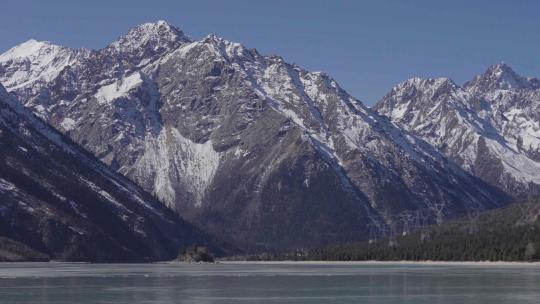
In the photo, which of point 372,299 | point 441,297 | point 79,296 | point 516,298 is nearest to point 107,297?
point 79,296

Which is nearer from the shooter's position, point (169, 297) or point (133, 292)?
point (169, 297)

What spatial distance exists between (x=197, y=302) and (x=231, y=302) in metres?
5.41

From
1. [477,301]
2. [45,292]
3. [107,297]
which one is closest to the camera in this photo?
[477,301]

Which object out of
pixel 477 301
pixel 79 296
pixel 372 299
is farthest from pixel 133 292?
pixel 477 301

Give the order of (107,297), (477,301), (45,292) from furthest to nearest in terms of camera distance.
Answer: (45,292) → (107,297) → (477,301)

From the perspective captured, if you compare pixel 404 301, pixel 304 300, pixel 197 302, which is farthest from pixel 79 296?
pixel 404 301

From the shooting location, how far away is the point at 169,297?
606 ft

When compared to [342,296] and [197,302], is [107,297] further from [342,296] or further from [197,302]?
[342,296]

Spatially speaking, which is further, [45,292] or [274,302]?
[45,292]

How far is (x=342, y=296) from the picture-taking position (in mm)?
187125

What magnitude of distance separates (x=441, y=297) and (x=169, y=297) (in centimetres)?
4591

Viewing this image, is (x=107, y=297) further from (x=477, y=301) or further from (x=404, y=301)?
(x=477, y=301)

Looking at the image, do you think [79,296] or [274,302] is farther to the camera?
[79,296]

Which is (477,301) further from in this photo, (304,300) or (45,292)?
(45,292)
